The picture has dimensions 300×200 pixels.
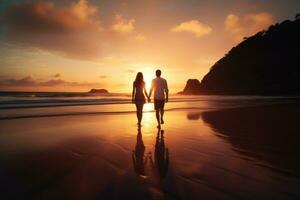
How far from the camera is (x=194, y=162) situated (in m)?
5.07

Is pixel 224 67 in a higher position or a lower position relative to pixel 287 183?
higher

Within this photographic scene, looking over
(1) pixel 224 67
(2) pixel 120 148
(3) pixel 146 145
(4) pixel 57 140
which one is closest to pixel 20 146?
(4) pixel 57 140

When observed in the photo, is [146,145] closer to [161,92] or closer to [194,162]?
[194,162]

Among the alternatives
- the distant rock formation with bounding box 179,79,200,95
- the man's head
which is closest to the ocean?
the man's head

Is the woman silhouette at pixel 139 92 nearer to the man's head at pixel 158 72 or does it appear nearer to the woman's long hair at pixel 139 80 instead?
the woman's long hair at pixel 139 80

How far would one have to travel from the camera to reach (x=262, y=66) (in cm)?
8919

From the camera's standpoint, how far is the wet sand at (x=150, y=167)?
353cm

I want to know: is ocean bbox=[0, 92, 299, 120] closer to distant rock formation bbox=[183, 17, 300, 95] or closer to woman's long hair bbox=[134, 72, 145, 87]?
woman's long hair bbox=[134, 72, 145, 87]

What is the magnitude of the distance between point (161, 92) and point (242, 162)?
21.4 feet

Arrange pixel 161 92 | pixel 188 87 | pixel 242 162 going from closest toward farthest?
pixel 242 162, pixel 161 92, pixel 188 87

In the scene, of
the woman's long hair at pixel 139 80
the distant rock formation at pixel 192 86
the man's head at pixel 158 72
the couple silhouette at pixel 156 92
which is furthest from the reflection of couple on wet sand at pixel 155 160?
the distant rock formation at pixel 192 86

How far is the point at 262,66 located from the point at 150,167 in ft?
316

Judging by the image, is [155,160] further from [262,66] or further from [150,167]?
[262,66]

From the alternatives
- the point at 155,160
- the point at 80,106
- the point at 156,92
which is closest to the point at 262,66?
the point at 80,106
